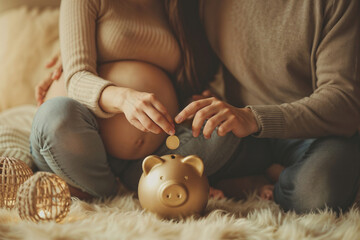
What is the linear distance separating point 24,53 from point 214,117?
0.99 meters

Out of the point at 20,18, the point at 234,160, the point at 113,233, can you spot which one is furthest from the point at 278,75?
the point at 20,18

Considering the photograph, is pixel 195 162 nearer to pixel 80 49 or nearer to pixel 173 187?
pixel 173 187

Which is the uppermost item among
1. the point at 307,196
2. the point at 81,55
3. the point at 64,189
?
the point at 81,55

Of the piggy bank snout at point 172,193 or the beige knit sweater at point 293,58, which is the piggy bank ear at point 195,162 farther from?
the beige knit sweater at point 293,58

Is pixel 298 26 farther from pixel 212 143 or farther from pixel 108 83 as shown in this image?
pixel 108 83

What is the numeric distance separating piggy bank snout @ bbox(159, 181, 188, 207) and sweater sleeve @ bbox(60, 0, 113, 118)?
28 cm

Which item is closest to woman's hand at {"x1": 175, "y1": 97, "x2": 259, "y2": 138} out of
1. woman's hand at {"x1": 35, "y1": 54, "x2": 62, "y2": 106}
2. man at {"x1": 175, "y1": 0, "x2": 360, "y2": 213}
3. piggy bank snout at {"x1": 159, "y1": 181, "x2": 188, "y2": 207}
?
man at {"x1": 175, "y1": 0, "x2": 360, "y2": 213}

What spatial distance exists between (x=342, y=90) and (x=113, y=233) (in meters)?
0.63

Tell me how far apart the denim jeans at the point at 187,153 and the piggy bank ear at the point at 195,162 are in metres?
0.19

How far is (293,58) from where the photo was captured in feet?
3.13

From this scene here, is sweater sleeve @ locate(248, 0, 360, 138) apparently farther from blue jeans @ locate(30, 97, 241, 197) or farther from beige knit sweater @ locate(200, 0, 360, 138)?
blue jeans @ locate(30, 97, 241, 197)

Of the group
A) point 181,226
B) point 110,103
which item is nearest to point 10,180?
point 110,103

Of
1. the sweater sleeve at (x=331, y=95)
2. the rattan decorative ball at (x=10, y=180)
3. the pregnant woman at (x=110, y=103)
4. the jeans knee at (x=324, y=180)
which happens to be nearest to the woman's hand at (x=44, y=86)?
the pregnant woman at (x=110, y=103)

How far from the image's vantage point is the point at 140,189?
73 centimetres
